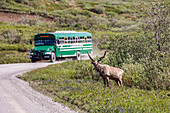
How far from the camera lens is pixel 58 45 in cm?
3056

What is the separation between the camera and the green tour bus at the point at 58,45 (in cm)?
2941

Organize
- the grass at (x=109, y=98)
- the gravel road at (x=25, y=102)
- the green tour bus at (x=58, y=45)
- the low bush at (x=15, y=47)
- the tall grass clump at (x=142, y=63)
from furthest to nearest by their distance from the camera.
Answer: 1. the low bush at (x=15, y=47)
2. the green tour bus at (x=58, y=45)
3. the tall grass clump at (x=142, y=63)
4. the gravel road at (x=25, y=102)
5. the grass at (x=109, y=98)

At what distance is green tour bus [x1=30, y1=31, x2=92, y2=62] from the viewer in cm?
2941

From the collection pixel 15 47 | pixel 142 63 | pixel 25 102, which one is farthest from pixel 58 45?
pixel 25 102

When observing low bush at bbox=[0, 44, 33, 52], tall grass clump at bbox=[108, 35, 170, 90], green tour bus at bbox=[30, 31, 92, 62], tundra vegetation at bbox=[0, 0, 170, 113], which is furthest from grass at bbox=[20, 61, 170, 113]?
low bush at bbox=[0, 44, 33, 52]

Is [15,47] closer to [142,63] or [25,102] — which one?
[142,63]

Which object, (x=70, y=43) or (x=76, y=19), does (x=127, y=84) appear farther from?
(x=76, y=19)

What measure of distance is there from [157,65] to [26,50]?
105ft

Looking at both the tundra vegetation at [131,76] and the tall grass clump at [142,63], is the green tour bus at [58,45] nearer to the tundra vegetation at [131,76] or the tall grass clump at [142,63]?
the tundra vegetation at [131,76]

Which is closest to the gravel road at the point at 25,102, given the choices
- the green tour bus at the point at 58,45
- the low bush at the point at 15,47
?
the green tour bus at the point at 58,45

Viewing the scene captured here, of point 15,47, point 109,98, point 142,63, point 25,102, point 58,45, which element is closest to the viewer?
point 109,98

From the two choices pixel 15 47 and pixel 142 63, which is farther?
pixel 15 47

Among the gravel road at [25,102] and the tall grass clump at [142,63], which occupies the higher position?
the tall grass clump at [142,63]

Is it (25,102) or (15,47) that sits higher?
(25,102)
